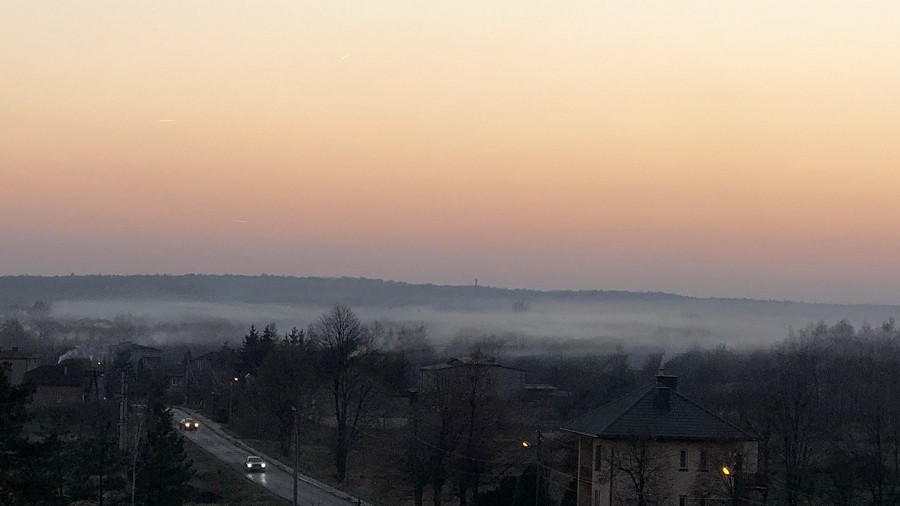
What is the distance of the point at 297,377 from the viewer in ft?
285

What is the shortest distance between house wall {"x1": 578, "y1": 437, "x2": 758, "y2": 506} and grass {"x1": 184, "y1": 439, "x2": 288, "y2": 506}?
61.1 ft

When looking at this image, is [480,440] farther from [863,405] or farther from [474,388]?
[863,405]

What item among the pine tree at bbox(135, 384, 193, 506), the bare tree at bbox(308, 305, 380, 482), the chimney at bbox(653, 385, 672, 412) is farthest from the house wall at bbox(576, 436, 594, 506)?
the bare tree at bbox(308, 305, 380, 482)

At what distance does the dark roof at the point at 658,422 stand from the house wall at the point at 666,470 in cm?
38

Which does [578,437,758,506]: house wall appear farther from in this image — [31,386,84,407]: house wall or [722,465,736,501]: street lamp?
[31,386,84,407]: house wall

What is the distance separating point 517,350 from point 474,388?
379 ft

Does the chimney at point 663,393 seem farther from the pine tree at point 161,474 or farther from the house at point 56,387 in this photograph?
the house at point 56,387

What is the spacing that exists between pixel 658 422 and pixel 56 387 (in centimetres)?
6939

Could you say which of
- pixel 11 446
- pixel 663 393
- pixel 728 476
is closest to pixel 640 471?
pixel 728 476

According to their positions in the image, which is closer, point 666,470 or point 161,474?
point 161,474

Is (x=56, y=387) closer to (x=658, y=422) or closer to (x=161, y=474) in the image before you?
(x=161, y=474)

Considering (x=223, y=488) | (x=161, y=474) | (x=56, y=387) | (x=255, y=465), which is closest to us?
(x=161, y=474)

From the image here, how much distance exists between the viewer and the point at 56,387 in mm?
105000

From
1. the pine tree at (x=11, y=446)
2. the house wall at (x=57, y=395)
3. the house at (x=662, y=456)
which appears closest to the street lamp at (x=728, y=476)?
the house at (x=662, y=456)
